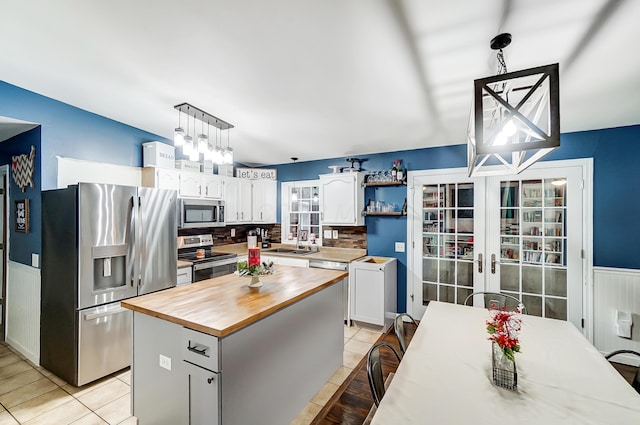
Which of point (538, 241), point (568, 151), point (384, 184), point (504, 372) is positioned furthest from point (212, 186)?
point (568, 151)

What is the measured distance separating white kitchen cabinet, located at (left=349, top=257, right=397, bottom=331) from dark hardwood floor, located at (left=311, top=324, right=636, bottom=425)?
0.77m

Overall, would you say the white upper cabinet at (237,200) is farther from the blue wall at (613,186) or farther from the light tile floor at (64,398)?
the blue wall at (613,186)

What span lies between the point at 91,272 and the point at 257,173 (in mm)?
2913

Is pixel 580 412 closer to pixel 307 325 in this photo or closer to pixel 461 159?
pixel 307 325

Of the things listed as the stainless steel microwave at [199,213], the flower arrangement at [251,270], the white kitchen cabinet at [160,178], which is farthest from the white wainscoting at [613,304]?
the white kitchen cabinet at [160,178]

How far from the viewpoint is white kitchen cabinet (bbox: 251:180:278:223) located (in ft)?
16.0

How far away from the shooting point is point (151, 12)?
5.00 feet

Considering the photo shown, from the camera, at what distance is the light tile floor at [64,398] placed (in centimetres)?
208

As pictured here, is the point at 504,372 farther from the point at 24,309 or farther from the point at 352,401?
the point at 24,309

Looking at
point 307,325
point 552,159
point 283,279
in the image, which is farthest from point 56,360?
point 552,159

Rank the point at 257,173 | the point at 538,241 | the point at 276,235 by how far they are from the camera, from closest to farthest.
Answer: the point at 538,241
the point at 257,173
the point at 276,235

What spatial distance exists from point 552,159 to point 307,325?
10.9 ft

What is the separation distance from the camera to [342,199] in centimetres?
424

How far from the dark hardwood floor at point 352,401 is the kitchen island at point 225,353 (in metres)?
0.20
